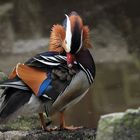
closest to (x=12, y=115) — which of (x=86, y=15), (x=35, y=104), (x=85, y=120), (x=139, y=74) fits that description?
(x=35, y=104)

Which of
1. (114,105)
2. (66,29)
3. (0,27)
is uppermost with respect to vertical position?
(66,29)

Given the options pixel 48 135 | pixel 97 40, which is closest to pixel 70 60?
pixel 48 135

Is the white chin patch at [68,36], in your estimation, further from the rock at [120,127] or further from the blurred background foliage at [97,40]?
the blurred background foliage at [97,40]

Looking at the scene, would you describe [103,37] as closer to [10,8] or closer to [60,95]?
[10,8]

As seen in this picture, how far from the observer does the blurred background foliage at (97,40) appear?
8.04 metres

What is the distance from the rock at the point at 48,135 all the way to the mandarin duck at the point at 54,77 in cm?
18

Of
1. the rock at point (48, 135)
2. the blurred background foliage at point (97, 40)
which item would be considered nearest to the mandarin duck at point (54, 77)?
the rock at point (48, 135)

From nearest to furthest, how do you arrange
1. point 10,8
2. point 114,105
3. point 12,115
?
point 12,115 < point 114,105 < point 10,8

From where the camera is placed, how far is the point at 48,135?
14.4ft

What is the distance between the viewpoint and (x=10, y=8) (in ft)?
40.4

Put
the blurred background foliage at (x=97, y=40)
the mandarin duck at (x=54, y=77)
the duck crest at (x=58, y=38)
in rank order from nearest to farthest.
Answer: the mandarin duck at (x=54, y=77), the duck crest at (x=58, y=38), the blurred background foliage at (x=97, y=40)

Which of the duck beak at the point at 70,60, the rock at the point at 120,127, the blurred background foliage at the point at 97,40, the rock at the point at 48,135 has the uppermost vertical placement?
the duck beak at the point at 70,60

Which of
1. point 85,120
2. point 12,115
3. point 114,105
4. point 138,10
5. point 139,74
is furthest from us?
point 138,10

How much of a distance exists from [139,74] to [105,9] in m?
2.90
